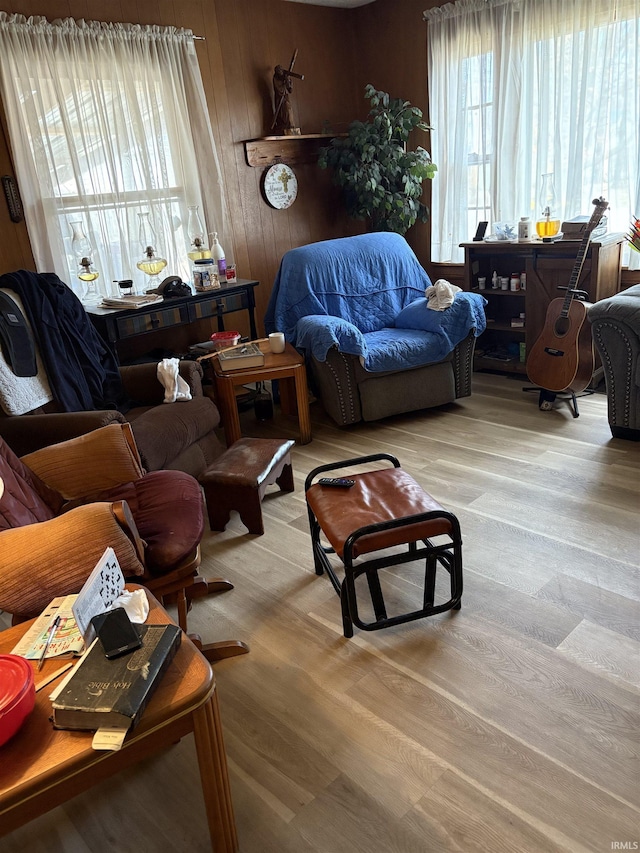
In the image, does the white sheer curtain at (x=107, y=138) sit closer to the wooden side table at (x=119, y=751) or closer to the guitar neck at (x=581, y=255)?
the guitar neck at (x=581, y=255)

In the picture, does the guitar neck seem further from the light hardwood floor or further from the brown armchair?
the brown armchair

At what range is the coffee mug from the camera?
3.56 metres

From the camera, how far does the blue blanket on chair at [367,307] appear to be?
3.51 m

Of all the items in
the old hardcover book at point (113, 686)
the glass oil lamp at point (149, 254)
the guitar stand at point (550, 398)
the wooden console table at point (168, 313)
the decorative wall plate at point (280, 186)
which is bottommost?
the guitar stand at point (550, 398)

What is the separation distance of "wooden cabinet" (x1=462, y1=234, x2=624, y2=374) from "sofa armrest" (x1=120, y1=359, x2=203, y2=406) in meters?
2.15

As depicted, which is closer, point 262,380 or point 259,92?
point 262,380

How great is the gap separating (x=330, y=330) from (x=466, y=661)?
1.97 meters

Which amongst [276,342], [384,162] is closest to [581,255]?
[384,162]

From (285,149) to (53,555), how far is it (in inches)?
150

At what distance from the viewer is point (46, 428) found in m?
2.53

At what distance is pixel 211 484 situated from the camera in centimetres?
262

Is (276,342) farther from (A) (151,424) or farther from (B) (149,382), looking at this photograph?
(A) (151,424)

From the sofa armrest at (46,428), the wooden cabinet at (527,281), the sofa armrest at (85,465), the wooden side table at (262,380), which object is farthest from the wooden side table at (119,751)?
the wooden cabinet at (527,281)

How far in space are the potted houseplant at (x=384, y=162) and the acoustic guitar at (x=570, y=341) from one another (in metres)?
1.33
